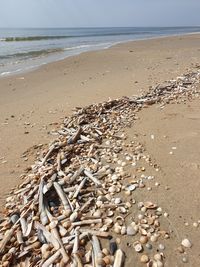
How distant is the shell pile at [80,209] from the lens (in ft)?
9.65

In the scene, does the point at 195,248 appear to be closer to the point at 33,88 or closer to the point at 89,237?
the point at 89,237

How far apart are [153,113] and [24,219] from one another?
4151mm

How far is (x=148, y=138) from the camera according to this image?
5324mm

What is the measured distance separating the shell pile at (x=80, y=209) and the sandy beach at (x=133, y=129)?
0.20 meters

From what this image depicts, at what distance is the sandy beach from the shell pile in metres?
0.20

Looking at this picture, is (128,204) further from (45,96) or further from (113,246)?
(45,96)

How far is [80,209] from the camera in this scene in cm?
344

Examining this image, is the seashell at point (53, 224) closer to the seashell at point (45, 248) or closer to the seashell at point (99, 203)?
the seashell at point (45, 248)

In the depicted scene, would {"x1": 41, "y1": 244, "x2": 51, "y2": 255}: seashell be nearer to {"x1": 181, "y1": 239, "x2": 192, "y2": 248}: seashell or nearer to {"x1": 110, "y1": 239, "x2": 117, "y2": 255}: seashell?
{"x1": 110, "y1": 239, "x2": 117, "y2": 255}: seashell

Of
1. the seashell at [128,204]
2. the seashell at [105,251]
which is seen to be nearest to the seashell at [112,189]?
the seashell at [128,204]

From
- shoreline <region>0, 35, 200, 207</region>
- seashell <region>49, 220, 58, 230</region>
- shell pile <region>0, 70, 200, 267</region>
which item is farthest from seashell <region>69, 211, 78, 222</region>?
shoreline <region>0, 35, 200, 207</region>

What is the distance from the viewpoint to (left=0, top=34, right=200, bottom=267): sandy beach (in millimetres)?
3459

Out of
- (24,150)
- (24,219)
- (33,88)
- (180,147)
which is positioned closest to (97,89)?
Answer: (33,88)

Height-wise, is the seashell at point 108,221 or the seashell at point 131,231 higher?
the seashell at point 108,221
